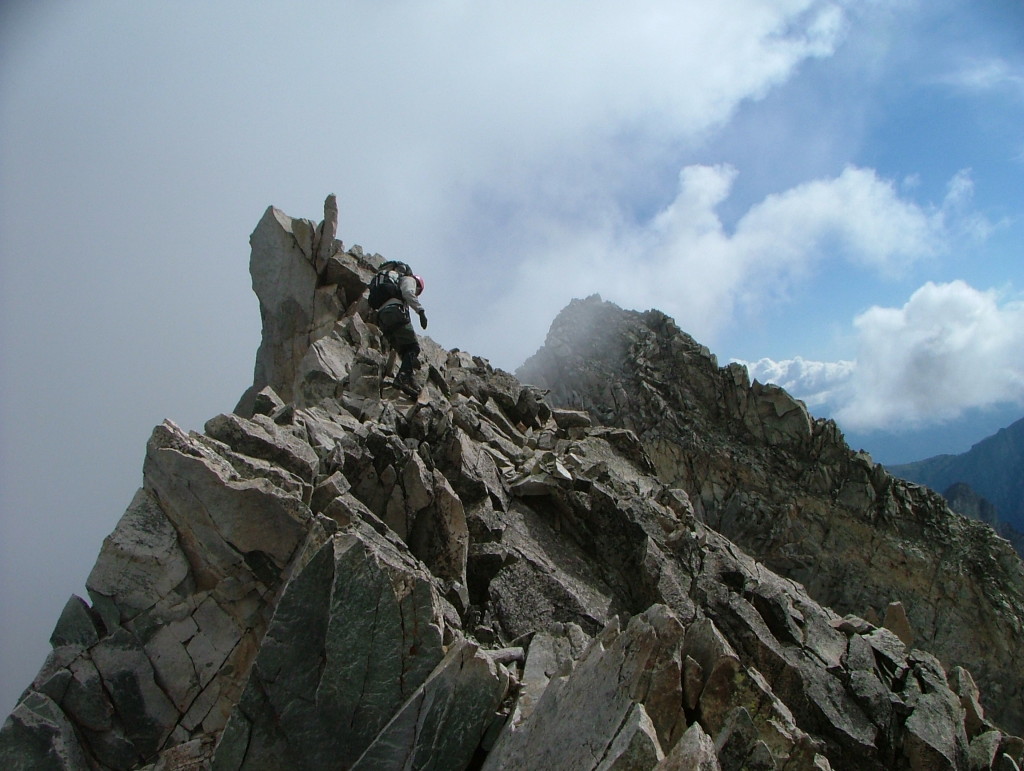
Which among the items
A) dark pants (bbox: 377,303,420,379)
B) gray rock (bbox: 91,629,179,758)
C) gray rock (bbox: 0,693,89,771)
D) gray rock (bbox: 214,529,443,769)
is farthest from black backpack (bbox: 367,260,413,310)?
gray rock (bbox: 0,693,89,771)

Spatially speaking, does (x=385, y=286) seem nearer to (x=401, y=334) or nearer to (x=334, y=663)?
(x=401, y=334)

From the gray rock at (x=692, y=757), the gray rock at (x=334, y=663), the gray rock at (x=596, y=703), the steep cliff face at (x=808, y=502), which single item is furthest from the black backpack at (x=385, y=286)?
the steep cliff face at (x=808, y=502)

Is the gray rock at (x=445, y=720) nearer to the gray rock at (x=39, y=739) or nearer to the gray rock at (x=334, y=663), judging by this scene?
the gray rock at (x=334, y=663)

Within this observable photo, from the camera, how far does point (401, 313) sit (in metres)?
26.5

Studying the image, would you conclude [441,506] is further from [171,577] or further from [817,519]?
[817,519]

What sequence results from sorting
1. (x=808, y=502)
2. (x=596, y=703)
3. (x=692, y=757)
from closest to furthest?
1. (x=692, y=757)
2. (x=596, y=703)
3. (x=808, y=502)

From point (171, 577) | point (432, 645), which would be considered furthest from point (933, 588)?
point (171, 577)

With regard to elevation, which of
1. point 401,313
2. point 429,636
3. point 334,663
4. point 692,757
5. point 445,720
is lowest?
point 334,663

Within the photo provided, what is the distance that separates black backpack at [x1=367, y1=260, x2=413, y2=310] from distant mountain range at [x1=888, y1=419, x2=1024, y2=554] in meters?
89.2

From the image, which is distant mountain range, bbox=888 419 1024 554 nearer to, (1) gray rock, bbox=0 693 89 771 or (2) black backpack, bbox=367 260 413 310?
(2) black backpack, bbox=367 260 413 310

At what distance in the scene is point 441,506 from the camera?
18.5 metres

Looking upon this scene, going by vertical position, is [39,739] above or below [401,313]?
below

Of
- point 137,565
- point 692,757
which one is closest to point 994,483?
point 692,757

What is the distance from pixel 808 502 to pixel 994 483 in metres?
52.2
